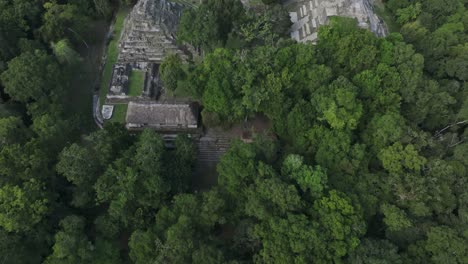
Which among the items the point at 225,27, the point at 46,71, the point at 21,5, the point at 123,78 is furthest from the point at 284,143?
the point at 21,5

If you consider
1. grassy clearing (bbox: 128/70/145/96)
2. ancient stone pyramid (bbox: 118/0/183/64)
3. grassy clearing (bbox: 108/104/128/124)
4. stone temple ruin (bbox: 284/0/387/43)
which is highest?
stone temple ruin (bbox: 284/0/387/43)

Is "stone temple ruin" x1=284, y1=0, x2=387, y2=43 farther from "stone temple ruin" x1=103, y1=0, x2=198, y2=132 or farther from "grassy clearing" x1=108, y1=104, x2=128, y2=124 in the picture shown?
"grassy clearing" x1=108, y1=104, x2=128, y2=124

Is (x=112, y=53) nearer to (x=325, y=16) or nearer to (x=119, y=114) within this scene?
(x=119, y=114)

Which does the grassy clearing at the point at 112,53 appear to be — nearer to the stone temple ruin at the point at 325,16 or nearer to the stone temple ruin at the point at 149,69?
the stone temple ruin at the point at 149,69

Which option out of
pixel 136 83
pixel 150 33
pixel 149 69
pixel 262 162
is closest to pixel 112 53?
pixel 150 33

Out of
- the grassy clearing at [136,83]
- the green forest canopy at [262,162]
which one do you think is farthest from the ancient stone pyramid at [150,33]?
the green forest canopy at [262,162]

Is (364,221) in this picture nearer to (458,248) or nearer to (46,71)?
(458,248)

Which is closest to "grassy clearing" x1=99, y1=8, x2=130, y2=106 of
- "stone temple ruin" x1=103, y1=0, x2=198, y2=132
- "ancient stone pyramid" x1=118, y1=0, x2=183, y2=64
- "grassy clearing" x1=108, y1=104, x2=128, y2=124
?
"stone temple ruin" x1=103, y1=0, x2=198, y2=132
